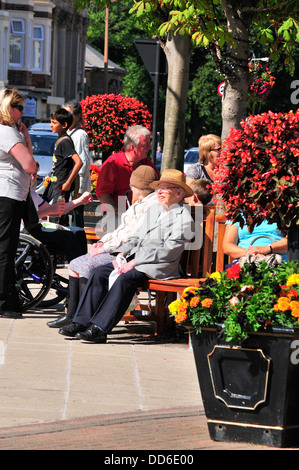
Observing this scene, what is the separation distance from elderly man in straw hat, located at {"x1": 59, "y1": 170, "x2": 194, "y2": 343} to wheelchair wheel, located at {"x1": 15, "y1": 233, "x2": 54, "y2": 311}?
3.22ft

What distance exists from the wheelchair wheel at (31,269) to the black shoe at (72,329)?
0.92 meters

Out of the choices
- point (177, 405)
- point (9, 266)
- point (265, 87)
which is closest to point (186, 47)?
point (265, 87)

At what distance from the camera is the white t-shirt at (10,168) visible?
9180 millimetres

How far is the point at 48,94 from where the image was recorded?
199 feet

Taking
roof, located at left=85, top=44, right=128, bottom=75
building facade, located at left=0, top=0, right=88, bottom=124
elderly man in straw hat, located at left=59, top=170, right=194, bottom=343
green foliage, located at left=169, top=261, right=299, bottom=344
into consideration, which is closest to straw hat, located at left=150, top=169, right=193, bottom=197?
elderly man in straw hat, located at left=59, top=170, right=194, bottom=343

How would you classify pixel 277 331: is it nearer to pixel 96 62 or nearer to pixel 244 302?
pixel 244 302

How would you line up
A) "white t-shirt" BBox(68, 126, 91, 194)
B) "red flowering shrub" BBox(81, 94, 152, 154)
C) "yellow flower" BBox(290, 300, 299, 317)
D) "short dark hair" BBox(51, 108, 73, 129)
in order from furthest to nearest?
1. "red flowering shrub" BBox(81, 94, 152, 154)
2. "white t-shirt" BBox(68, 126, 91, 194)
3. "short dark hair" BBox(51, 108, 73, 129)
4. "yellow flower" BBox(290, 300, 299, 317)

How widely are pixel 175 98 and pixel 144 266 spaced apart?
852 centimetres

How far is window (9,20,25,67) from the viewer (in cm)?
5553

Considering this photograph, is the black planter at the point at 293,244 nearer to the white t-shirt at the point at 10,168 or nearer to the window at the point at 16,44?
the white t-shirt at the point at 10,168

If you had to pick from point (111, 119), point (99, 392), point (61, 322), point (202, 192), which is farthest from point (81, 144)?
point (99, 392)

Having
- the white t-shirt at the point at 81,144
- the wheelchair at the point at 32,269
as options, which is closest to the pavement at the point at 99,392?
the wheelchair at the point at 32,269

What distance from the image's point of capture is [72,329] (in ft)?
28.2

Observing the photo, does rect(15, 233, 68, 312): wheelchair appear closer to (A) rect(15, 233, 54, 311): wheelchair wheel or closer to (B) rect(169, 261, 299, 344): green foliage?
(A) rect(15, 233, 54, 311): wheelchair wheel
